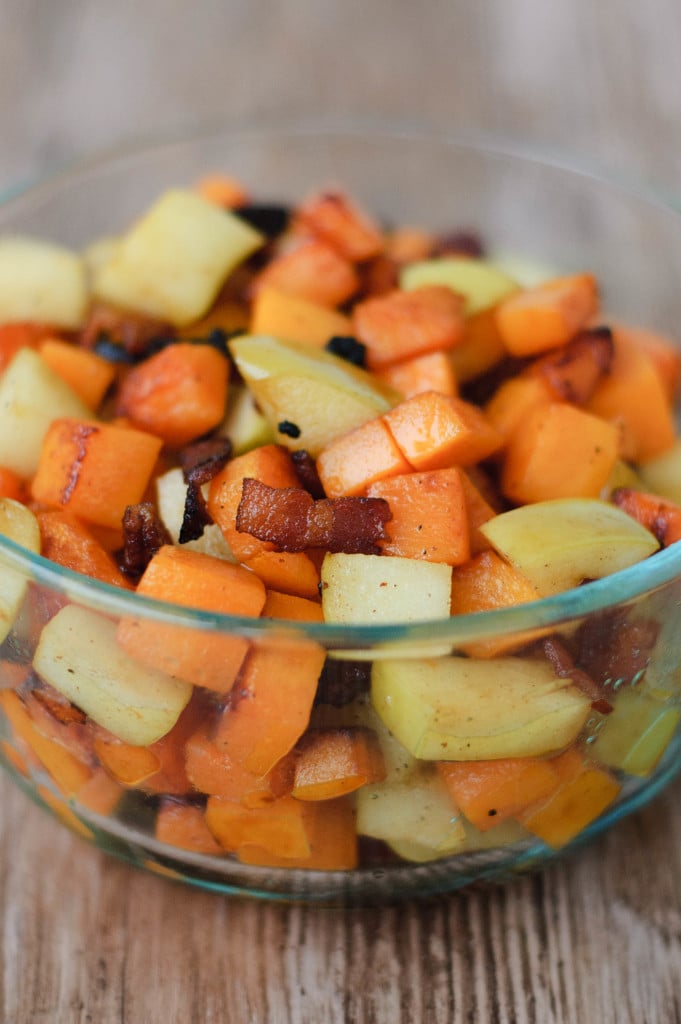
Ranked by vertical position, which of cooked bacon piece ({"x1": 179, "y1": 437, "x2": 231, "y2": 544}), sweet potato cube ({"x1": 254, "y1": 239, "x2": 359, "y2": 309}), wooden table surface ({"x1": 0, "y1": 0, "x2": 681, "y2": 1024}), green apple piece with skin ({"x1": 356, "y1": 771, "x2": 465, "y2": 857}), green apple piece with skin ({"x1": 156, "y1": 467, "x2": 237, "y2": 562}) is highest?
sweet potato cube ({"x1": 254, "y1": 239, "x2": 359, "y2": 309})

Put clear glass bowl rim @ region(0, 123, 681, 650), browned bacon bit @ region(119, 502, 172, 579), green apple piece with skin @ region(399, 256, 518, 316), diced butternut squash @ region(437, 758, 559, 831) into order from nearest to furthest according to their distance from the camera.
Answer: clear glass bowl rim @ region(0, 123, 681, 650) → diced butternut squash @ region(437, 758, 559, 831) → browned bacon bit @ region(119, 502, 172, 579) → green apple piece with skin @ region(399, 256, 518, 316)

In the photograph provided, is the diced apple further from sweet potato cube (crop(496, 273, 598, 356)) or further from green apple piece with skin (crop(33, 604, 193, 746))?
sweet potato cube (crop(496, 273, 598, 356))

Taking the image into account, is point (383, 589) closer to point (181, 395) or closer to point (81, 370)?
point (181, 395)

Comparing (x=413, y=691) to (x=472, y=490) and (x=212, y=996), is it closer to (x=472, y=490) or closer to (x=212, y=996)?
(x=472, y=490)

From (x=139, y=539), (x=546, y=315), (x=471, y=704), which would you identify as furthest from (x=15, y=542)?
(x=546, y=315)

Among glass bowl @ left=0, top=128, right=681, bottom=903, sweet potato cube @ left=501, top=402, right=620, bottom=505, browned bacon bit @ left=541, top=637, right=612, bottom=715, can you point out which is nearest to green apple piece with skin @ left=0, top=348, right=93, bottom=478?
glass bowl @ left=0, top=128, right=681, bottom=903

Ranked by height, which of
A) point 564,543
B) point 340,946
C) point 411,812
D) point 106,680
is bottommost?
point 340,946

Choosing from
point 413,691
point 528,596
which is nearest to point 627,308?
point 528,596
